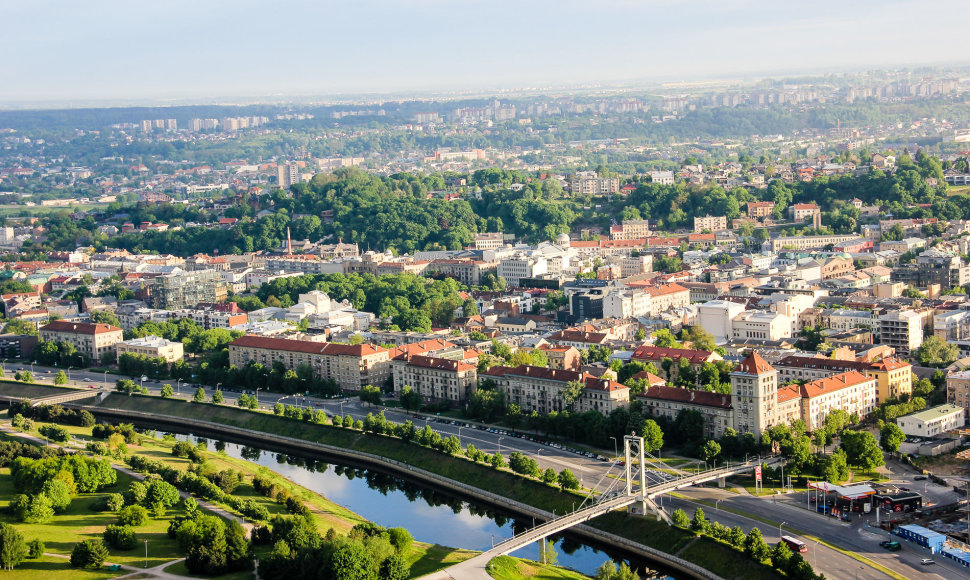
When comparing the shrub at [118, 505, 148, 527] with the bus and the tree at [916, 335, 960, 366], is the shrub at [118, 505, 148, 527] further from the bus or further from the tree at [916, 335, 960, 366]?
the tree at [916, 335, 960, 366]

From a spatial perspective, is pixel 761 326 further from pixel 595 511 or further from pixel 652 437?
pixel 595 511

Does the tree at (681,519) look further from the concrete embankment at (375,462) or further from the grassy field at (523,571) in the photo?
the grassy field at (523,571)

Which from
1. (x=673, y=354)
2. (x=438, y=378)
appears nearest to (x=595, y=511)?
(x=673, y=354)

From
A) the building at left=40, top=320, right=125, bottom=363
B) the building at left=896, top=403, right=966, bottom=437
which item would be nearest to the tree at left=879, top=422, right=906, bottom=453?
the building at left=896, top=403, right=966, bottom=437

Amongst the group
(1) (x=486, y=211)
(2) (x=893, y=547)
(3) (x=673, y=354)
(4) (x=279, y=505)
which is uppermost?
(1) (x=486, y=211)

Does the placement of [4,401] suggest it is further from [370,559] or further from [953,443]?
[953,443]

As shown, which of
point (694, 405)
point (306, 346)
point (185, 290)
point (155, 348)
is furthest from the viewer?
point (185, 290)

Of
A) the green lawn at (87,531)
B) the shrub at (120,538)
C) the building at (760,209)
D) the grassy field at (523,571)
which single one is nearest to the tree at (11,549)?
the green lawn at (87,531)
